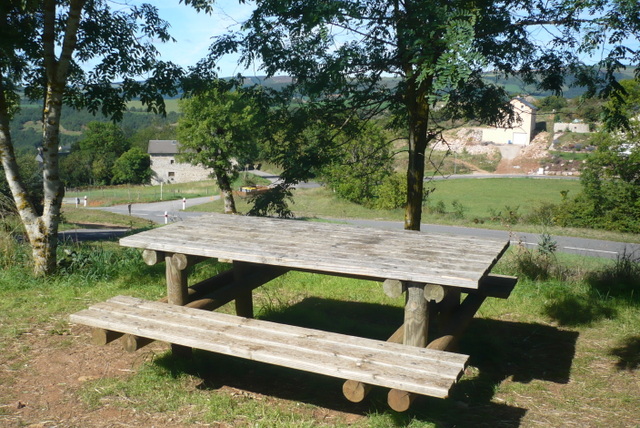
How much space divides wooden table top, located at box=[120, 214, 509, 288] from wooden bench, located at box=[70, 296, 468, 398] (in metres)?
0.41

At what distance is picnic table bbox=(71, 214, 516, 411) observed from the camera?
10.0 feet

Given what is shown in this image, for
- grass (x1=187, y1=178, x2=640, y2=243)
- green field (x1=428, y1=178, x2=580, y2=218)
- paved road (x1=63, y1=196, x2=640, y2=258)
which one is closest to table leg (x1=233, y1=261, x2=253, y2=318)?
paved road (x1=63, y1=196, x2=640, y2=258)

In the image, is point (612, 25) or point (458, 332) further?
point (612, 25)

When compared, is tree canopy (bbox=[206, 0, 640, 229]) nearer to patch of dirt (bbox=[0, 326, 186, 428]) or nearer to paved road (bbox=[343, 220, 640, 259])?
patch of dirt (bbox=[0, 326, 186, 428])

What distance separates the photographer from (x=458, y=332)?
12.8 feet

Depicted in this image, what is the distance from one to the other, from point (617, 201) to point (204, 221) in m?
25.5

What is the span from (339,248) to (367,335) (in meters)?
1.43

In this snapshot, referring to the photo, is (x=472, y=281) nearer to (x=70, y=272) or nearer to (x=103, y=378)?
(x=103, y=378)

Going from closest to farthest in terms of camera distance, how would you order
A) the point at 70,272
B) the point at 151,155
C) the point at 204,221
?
the point at 204,221 < the point at 70,272 < the point at 151,155

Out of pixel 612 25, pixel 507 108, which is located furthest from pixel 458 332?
pixel 507 108

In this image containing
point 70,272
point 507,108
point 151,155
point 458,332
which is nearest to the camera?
point 458,332

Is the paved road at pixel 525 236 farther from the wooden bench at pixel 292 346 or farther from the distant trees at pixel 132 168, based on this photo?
the distant trees at pixel 132 168

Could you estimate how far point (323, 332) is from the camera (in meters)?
3.55

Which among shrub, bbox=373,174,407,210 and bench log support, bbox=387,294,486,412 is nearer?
bench log support, bbox=387,294,486,412
